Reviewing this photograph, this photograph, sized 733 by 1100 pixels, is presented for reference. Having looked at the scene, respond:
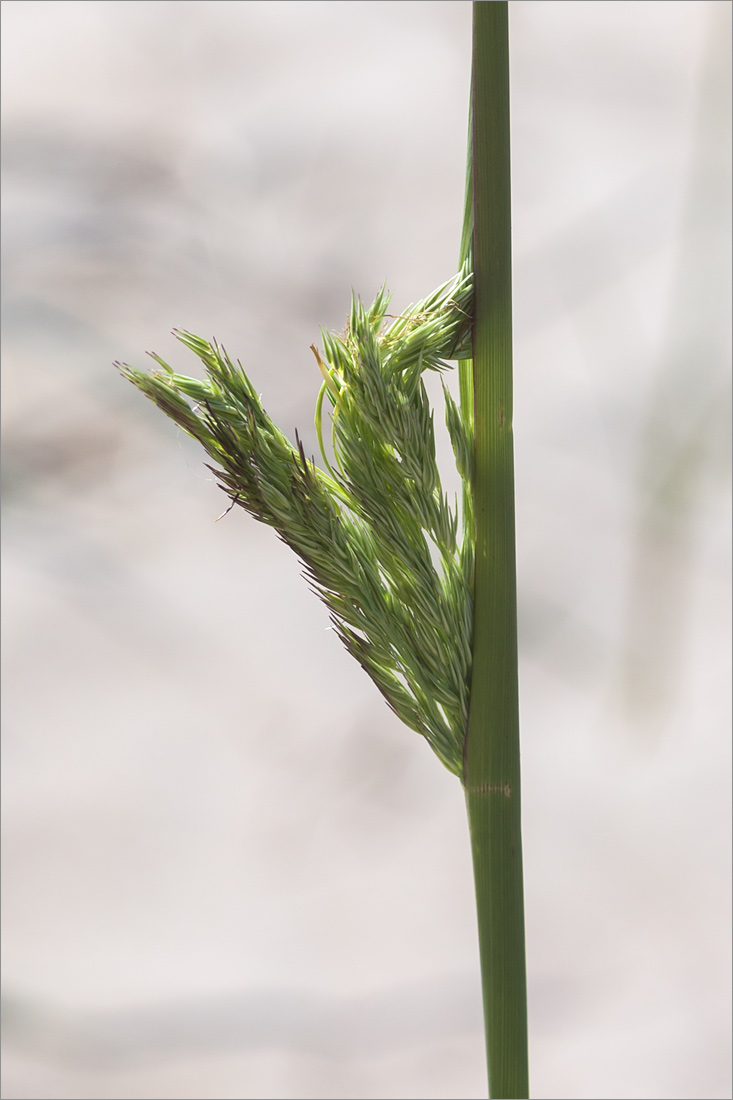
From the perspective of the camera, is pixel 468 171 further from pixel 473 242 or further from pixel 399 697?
pixel 399 697

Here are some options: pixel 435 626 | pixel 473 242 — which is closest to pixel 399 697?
pixel 435 626

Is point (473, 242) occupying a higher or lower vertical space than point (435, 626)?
higher

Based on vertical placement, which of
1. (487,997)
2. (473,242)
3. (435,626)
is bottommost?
(487,997)
